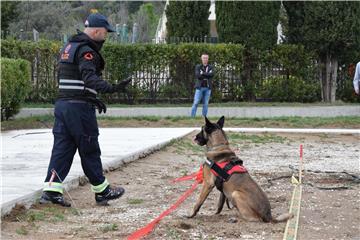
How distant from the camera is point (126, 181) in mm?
9719

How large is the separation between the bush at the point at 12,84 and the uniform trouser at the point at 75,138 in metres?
9.33

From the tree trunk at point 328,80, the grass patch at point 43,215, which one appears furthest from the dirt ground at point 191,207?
the tree trunk at point 328,80

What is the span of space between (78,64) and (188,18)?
19.8 m

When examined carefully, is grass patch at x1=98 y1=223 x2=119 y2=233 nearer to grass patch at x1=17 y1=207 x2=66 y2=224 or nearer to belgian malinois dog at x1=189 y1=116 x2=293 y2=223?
grass patch at x1=17 y1=207 x2=66 y2=224

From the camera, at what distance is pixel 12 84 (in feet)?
57.2

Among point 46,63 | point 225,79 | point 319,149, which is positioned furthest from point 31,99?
point 319,149

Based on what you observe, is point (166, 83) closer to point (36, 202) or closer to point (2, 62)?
point (2, 62)

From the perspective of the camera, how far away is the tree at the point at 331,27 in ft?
85.0

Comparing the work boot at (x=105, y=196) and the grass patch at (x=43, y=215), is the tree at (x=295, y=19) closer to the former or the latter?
the work boot at (x=105, y=196)

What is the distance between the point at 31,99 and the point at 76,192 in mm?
16827

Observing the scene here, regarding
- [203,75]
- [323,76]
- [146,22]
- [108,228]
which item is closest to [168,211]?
[108,228]

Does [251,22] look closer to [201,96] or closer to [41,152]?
[201,96]

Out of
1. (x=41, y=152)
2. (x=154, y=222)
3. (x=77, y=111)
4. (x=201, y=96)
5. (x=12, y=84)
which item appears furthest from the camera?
(x=201, y=96)

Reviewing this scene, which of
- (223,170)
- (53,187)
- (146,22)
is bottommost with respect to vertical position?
(53,187)
